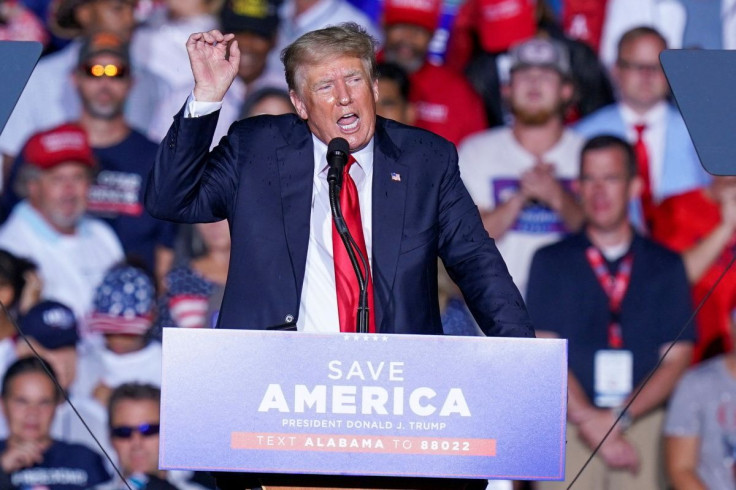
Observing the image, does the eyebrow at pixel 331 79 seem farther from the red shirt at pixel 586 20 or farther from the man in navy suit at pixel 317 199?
the red shirt at pixel 586 20

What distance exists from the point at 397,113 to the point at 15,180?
1.69m

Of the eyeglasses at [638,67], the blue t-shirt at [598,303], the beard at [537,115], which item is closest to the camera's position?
the blue t-shirt at [598,303]

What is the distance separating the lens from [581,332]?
5.27 metres

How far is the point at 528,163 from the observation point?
18.0 ft

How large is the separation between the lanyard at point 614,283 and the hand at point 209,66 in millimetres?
3113

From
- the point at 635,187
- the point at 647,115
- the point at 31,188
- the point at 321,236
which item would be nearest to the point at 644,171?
the point at 635,187

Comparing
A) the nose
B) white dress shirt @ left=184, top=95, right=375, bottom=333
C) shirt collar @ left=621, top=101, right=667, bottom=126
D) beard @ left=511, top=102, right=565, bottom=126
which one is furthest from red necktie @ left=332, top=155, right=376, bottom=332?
shirt collar @ left=621, top=101, right=667, bottom=126

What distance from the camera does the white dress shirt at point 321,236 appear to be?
98.9 inches

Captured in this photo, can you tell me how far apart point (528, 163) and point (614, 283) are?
64cm

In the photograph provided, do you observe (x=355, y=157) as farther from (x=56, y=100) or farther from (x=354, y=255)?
(x=56, y=100)

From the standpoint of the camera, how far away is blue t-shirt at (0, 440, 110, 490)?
5.17 metres

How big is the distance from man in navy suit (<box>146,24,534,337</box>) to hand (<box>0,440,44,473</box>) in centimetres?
289

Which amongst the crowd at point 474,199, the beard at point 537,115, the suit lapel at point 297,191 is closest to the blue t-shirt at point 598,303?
the crowd at point 474,199

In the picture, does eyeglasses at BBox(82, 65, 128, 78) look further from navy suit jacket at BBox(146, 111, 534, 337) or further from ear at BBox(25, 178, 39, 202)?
navy suit jacket at BBox(146, 111, 534, 337)
